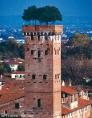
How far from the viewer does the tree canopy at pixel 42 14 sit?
37125 millimetres

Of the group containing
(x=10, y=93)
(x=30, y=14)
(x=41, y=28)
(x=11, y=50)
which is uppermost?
(x=30, y=14)

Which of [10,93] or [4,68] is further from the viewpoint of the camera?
[4,68]

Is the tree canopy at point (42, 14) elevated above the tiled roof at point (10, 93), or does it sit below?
above

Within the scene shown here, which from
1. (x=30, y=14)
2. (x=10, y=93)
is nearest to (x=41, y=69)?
(x=30, y=14)

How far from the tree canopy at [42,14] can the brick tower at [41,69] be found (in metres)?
0.71

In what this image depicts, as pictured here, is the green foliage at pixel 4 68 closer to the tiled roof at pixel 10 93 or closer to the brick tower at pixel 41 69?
the tiled roof at pixel 10 93

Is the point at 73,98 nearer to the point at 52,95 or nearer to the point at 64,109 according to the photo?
the point at 64,109

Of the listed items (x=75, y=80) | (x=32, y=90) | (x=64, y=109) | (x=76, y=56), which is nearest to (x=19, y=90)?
(x=64, y=109)

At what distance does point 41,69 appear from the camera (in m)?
36.7

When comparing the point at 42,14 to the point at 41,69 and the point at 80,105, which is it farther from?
the point at 80,105

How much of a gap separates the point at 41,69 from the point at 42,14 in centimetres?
228

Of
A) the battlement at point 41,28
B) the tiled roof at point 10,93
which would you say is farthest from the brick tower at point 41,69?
the tiled roof at point 10,93

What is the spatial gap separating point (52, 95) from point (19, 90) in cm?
932

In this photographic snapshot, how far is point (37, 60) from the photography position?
3659cm
